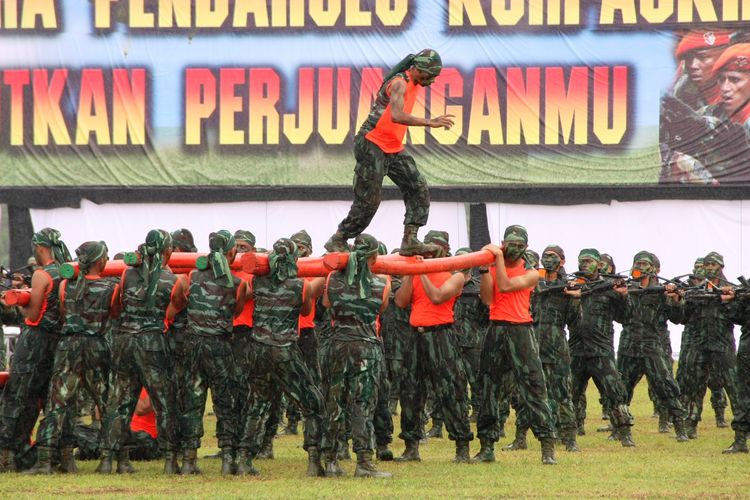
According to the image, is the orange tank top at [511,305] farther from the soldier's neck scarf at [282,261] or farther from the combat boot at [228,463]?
the combat boot at [228,463]

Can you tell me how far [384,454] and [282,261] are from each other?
111 inches

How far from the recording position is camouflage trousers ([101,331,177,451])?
39.8ft

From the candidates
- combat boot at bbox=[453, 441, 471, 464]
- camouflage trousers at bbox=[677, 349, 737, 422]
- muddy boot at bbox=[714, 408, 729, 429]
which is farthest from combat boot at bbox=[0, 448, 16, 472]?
muddy boot at bbox=[714, 408, 729, 429]

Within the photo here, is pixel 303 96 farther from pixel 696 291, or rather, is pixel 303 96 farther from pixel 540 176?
pixel 696 291

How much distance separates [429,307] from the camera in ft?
44.3

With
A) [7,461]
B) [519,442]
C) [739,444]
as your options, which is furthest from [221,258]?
[739,444]

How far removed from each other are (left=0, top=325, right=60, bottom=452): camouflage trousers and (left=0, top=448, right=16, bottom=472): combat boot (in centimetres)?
6

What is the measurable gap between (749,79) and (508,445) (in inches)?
471

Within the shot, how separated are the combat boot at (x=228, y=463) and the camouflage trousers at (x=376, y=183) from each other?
7.61 ft

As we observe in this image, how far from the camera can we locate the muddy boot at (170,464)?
12.3 meters

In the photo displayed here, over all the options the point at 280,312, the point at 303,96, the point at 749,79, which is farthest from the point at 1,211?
the point at 280,312

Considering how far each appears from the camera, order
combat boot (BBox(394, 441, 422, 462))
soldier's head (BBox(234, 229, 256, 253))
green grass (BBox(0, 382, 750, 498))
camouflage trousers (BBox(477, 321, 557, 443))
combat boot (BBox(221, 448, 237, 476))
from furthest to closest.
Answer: soldier's head (BBox(234, 229, 256, 253))
combat boot (BBox(394, 441, 422, 462))
camouflage trousers (BBox(477, 321, 557, 443))
combat boot (BBox(221, 448, 237, 476))
green grass (BBox(0, 382, 750, 498))

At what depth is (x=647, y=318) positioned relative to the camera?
53.9 feet

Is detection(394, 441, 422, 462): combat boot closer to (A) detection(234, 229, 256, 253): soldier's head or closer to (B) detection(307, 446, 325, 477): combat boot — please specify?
(B) detection(307, 446, 325, 477): combat boot
